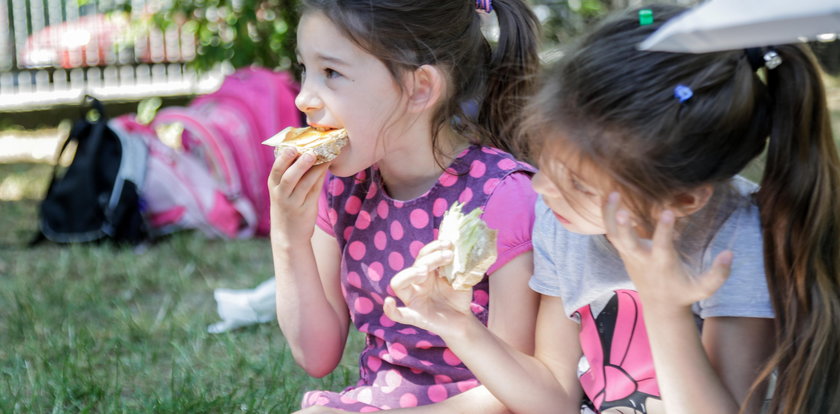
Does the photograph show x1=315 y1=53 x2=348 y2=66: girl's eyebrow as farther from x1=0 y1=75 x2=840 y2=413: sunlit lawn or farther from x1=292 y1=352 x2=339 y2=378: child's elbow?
x1=0 y1=75 x2=840 y2=413: sunlit lawn

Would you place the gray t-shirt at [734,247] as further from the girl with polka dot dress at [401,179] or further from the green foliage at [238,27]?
the green foliage at [238,27]

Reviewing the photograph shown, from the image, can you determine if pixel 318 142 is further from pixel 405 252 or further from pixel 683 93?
pixel 683 93

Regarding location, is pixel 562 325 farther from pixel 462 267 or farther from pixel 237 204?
pixel 237 204

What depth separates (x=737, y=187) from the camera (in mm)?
1597

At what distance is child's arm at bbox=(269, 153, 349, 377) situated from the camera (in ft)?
6.59

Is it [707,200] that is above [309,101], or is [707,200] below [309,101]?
above

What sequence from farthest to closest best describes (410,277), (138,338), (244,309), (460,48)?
1. (244,309)
2. (138,338)
3. (460,48)
4. (410,277)

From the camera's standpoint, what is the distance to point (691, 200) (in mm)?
1528

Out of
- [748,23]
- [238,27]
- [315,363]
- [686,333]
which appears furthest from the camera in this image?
[238,27]

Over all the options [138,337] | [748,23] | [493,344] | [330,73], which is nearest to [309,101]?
[330,73]

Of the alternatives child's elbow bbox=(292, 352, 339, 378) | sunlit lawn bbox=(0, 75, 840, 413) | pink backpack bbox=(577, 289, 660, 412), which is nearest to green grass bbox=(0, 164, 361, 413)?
sunlit lawn bbox=(0, 75, 840, 413)

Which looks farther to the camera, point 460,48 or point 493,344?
point 460,48

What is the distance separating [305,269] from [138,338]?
1.29 meters

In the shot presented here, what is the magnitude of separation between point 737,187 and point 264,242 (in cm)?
337
